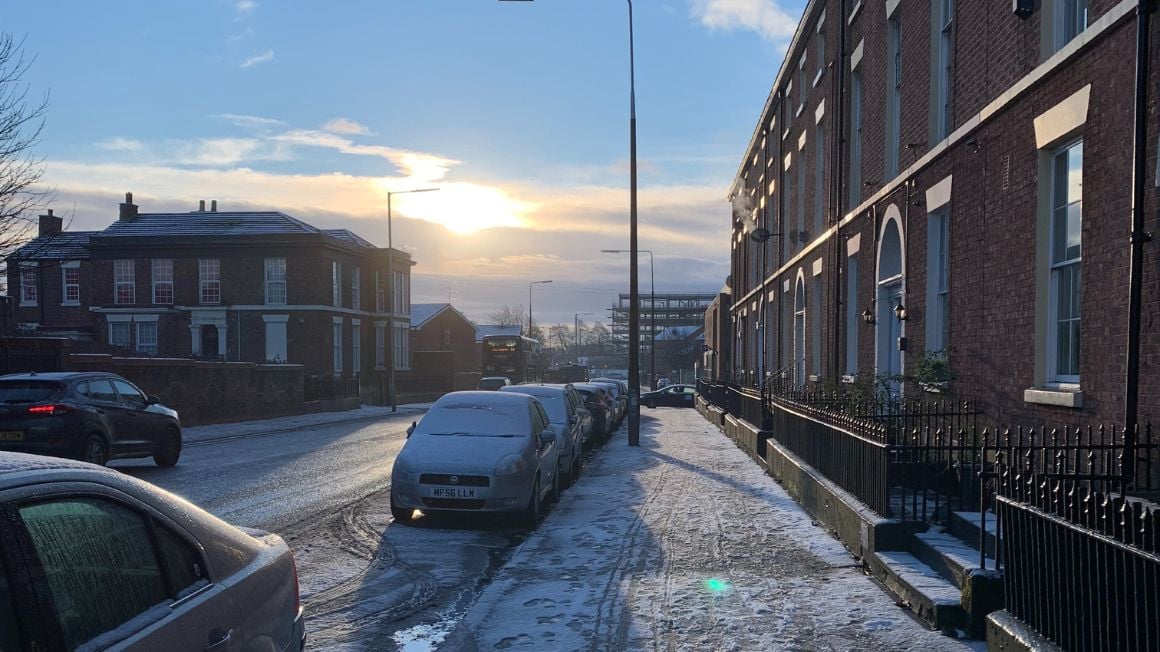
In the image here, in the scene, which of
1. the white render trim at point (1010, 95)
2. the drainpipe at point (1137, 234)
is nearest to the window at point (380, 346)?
the white render trim at point (1010, 95)

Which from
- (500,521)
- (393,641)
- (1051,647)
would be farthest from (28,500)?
(500,521)

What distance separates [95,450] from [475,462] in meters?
7.02

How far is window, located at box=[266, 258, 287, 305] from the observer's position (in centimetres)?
4600

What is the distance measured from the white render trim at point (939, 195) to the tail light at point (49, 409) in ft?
40.5

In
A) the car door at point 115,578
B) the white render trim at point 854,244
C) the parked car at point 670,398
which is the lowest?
the parked car at point 670,398

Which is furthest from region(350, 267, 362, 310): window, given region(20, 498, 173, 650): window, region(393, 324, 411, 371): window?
region(20, 498, 173, 650): window

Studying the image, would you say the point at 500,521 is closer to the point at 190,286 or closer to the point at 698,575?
the point at 698,575

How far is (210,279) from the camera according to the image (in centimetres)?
4647

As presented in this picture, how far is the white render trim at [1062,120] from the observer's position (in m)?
7.72

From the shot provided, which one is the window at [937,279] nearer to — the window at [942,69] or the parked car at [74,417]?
the window at [942,69]

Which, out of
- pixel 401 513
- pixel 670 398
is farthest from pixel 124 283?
pixel 401 513

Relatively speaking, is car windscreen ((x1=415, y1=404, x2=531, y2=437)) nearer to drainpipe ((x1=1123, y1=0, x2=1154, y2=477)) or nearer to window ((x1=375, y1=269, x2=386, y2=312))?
drainpipe ((x1=1123, y1=0, x2=1154, y2=477))

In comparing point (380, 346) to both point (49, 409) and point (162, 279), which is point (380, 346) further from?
point (49, 409)

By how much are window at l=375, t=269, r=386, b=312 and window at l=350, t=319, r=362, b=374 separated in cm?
256
